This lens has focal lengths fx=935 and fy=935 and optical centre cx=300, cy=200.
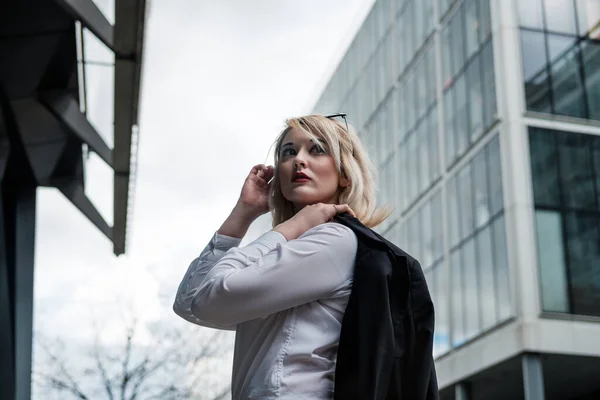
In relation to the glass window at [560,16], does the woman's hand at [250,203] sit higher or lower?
lower

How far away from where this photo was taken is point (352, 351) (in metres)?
2.19

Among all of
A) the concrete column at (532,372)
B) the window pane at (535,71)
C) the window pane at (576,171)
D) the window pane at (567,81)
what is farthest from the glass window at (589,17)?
the concrete column at (532,372)

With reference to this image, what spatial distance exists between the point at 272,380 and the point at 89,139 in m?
10.5

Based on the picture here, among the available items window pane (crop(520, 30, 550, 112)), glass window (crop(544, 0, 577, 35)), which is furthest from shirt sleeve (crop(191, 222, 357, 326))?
glass window (crop(544, 0, 577, 35))

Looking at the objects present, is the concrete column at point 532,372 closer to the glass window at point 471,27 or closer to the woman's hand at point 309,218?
the glass window at point 471,27

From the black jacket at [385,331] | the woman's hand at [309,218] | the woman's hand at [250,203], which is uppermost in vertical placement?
the woman's hand at [250,203]

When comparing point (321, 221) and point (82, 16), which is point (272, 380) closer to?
point (321, 221)

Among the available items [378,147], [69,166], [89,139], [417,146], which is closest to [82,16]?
[89,139]

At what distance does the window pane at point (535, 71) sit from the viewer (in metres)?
23.4

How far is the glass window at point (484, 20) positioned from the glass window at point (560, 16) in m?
1.44

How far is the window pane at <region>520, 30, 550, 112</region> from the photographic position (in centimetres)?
2339

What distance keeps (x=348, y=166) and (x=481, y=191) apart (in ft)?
71.6

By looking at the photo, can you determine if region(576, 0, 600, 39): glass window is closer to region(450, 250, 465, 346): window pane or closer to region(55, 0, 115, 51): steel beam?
region(450, 250, 465, 346): window pane

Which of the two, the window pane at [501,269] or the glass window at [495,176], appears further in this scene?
the glass window at [495,176]
